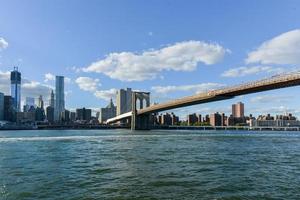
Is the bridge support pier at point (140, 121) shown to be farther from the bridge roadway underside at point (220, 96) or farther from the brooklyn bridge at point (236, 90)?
the bridge roadway underside at point (220, 96)

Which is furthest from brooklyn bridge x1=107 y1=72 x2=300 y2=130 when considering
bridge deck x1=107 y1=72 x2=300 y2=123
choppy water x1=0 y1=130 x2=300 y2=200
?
choppy water x1=0 y1=130 x2=300 y2=200

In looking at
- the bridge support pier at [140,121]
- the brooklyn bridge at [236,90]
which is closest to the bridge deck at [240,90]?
the brooklyn bridge at [236,90]

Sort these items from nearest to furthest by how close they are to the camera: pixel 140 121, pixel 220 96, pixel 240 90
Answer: pixel 240 90
pixel 220 96
pixel 140 121

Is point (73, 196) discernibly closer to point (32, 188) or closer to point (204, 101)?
point (32, 188)

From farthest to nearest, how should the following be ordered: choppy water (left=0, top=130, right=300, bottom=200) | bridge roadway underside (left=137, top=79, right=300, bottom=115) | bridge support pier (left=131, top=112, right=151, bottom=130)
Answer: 1. bridge support pier (left=131, top=112, right=151, bottom=130)
2. bridge roadway underside (left=137, top=79, right=300, bottom=115)
3. choppy water (left=0, top=130, right=300, bottom=200)

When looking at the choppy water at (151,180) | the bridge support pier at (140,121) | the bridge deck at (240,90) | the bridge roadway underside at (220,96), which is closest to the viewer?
the choppy water at (151,180)

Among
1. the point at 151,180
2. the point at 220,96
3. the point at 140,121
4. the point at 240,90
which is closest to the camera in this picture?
the point at 151,180

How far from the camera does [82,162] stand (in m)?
21.3

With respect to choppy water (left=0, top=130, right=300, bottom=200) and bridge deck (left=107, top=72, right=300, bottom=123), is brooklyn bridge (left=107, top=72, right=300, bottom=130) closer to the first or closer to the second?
bridge deck (left=107, top=72, right=300, bottom=123)

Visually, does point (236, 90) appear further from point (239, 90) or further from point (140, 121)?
point (140, 121)

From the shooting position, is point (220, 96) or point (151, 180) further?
point (220, 96)

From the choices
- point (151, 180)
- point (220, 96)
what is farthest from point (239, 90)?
point (151, 180)

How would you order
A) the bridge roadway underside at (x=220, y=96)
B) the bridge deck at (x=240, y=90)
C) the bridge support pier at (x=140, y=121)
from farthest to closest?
the bridge support pier at (x=140, y=121)
the bridge roadway underside at (x=220, y=96)
the bridge deck at (x=240, y=90)

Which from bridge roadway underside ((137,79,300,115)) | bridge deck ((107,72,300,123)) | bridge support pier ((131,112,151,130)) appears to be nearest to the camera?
bridge deck ((107,72,300,123))
